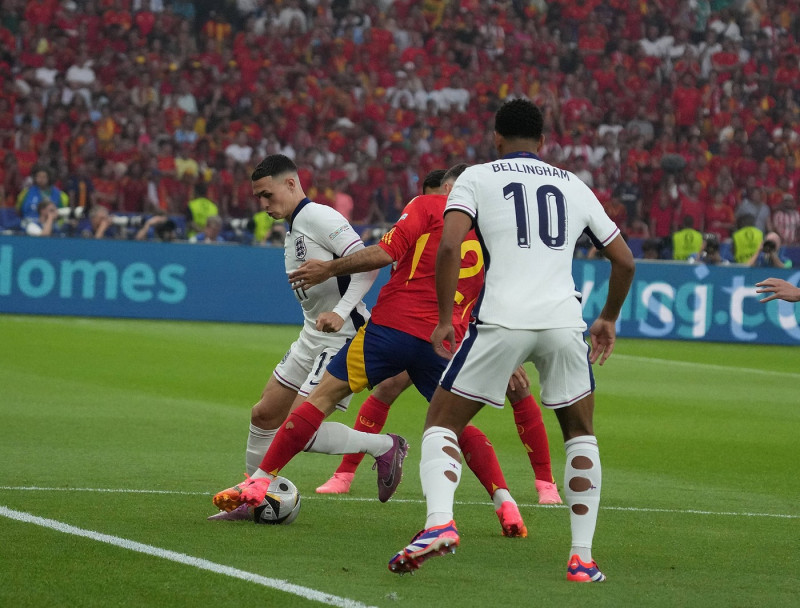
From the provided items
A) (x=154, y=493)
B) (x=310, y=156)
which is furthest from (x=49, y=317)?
(x=154, y=493)

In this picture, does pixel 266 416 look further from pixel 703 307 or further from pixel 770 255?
pixel 770 255

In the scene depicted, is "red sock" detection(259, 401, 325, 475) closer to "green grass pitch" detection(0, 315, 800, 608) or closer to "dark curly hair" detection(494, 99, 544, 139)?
"green grass pitch" detection(0, 315, 800, 608)

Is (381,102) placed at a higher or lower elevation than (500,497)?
higher

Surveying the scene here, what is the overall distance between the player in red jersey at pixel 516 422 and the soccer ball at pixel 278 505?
1195mm

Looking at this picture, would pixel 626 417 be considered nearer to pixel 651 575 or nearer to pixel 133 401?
pixel 133 401

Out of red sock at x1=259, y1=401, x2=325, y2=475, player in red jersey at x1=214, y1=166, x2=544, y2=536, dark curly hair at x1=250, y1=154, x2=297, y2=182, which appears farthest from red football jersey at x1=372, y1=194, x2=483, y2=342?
dark curly hair at x1=250, y1=154, x2=297, y2=182

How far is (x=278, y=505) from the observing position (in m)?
6.56

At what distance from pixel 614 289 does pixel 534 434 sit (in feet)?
7.80

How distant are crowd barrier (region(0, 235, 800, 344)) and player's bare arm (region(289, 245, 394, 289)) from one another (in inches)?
522

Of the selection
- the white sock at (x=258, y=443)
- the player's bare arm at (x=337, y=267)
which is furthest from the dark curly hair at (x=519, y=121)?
the white sock at (x=258, y=443)

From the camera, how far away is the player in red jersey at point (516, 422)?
7.53 meters

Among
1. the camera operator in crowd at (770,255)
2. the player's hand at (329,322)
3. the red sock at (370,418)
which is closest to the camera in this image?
the player's hand at (329,322)

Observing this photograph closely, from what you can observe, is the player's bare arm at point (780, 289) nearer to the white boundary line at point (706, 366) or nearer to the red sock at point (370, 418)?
the red sock at point (370, 418)

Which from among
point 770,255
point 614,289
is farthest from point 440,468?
point 770,255
